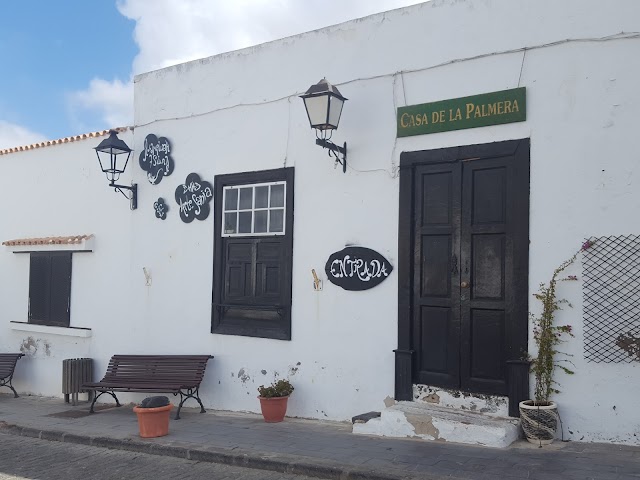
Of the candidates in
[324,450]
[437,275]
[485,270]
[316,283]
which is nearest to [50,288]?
[316,283]

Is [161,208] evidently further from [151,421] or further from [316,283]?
[151,421]

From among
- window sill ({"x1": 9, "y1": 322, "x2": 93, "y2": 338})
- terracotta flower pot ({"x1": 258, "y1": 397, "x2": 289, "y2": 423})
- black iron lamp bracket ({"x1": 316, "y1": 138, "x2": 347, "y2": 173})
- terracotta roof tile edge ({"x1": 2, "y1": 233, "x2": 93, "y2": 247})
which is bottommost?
terracotta flower pot ({"x1": 258, "y1": 397, "x2": 289, "y2": 423})

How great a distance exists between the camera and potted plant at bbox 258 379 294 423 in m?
7.77

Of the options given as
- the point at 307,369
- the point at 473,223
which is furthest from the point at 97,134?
the point at 473,223

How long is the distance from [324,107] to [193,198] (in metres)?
2.73

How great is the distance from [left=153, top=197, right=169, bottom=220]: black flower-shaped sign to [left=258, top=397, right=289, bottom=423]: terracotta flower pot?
127 inches

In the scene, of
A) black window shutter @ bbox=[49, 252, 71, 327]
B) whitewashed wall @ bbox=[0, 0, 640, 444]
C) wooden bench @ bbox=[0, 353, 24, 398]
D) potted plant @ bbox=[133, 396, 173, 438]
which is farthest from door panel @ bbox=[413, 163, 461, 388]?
wooden bench @ bbox=[0, 353, 24, 398]

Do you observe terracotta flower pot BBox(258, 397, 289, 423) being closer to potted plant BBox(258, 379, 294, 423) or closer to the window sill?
potted plant BBox(258, 379, 294, 423)

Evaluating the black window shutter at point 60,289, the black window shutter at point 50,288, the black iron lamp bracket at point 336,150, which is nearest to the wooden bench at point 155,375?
the black window shutter at point 60,289

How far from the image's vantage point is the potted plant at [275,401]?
7.77 meters

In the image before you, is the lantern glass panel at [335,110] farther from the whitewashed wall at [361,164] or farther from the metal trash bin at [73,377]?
the metal trash bin at [73,377]

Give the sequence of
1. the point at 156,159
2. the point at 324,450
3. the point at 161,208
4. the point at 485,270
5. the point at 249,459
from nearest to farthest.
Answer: the point at 249,459
the point at 324,450
the point at 485,270
the point at 161,208
the point at 156,159

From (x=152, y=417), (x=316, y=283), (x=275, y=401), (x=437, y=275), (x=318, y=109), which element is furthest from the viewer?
(x=316, y=283)

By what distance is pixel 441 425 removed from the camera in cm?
655
